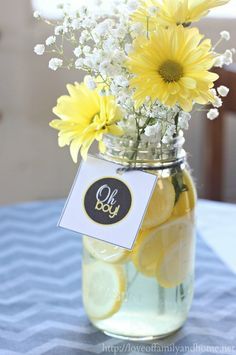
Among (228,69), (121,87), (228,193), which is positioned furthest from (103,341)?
(228,193)

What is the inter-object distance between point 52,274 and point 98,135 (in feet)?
1.17

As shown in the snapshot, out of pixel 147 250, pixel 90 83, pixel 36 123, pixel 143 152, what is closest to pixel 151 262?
pixel 147 250

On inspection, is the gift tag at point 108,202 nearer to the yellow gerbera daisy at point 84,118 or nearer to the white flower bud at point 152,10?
the yellow gerbera daisy at point 84,118

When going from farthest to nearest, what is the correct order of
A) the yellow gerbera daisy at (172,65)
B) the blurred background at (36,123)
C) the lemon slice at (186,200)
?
the blurred background at (36,123)
the lemon slice at (186,200)
the yellow gerbera daisy at (172,65)

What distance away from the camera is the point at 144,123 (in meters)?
0.81

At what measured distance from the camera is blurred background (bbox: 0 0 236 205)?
74.7 inches

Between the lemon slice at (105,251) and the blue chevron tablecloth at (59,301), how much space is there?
0.11 m

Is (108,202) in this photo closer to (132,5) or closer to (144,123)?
(144,123)

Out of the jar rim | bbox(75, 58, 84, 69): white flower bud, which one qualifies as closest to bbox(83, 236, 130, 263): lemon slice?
the jar rim

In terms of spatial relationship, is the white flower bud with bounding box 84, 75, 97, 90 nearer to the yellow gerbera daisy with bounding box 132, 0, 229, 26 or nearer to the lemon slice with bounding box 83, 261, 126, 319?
the yellow gerbera daisy with bounding box 132, 0, 229, 26

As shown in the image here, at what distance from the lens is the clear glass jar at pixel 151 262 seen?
32.8 inches

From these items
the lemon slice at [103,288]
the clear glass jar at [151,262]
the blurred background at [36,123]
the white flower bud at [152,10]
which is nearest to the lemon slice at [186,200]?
the clear glass jar at [151,262]

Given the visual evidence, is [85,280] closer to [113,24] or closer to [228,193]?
[113,24]

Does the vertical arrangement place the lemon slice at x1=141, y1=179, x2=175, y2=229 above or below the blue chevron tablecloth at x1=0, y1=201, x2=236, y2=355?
above
